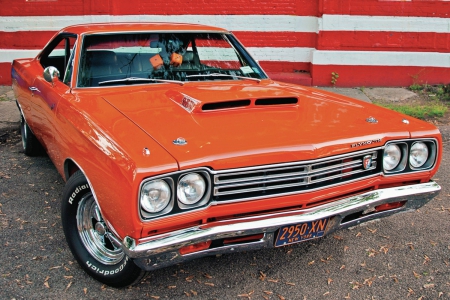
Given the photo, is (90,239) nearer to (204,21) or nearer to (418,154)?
(418,154)

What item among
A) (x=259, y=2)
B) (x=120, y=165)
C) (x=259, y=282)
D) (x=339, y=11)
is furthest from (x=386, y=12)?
(x=120, y=165)

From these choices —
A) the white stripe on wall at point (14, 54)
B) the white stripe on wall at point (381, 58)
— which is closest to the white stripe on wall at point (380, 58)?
the white stripe on wall at point (381, 58)

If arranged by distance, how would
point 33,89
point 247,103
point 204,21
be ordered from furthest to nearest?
point 204,21
point 33,89
point 247,103

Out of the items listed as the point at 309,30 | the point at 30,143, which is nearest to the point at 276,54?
the point at 309,30

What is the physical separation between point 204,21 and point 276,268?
602cm

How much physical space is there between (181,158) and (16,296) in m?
1.38

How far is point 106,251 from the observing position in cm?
310

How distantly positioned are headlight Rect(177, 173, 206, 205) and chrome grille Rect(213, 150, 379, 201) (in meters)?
0.08

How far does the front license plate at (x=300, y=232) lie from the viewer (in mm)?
2801

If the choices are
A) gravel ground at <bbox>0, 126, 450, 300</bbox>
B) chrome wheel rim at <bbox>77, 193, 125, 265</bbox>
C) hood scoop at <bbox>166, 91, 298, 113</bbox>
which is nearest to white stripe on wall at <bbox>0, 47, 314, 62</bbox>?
gravel ground at <bbox>0, 126, 450, 300</bbox>

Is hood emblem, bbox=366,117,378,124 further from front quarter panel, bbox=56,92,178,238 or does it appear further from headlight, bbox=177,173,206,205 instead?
front quarter panel, bbox=56,92,178,238

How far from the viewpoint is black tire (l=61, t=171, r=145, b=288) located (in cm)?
296

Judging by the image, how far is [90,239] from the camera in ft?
10.4

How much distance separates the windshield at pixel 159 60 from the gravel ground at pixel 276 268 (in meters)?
1.25
